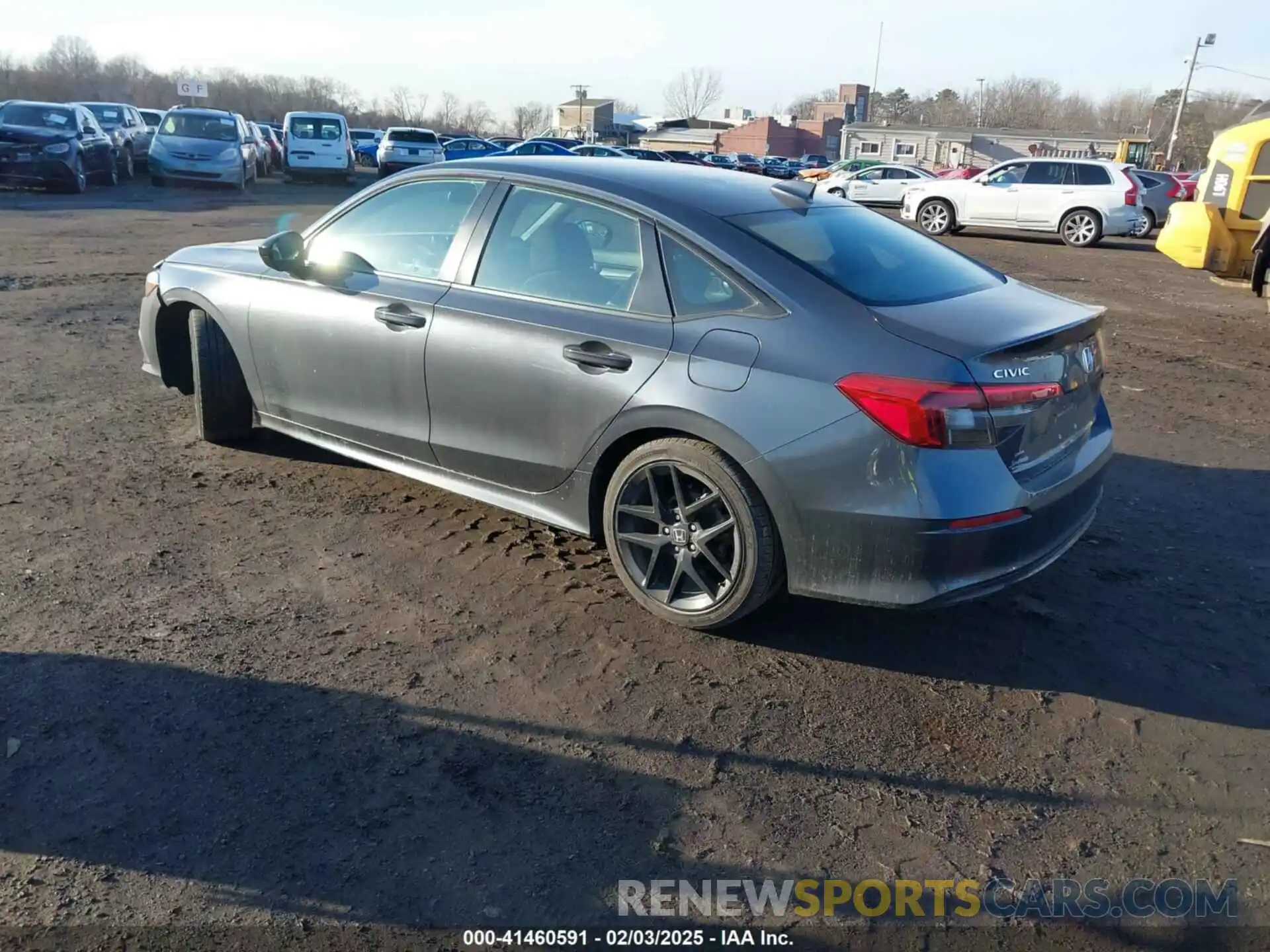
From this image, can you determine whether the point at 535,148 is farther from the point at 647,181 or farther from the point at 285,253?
the point at 647,181

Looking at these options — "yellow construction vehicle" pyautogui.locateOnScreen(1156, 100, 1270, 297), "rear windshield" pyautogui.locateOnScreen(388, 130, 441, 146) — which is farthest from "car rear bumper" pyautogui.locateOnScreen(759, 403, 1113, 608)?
"rear windshield" pyautogui.locateOnScreen(388, 130, 441, 146)

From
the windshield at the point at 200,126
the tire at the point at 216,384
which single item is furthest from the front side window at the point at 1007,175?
the tire at the point at 216,384

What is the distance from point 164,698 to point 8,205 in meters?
18.4

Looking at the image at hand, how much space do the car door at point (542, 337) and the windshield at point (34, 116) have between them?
1971cm

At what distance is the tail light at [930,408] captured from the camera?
10.3 ft

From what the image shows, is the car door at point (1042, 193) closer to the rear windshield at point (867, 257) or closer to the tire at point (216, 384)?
the rear windshield at point (867, 257)

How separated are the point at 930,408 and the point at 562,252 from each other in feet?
5.44

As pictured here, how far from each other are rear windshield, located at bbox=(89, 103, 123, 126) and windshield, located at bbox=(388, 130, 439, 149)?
7.34 m

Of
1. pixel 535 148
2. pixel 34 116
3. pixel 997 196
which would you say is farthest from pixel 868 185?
pixel 34 116

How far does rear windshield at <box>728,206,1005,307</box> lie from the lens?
3609 mm

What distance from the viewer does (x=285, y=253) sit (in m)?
4.67

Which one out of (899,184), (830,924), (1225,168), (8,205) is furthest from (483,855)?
(899,184)

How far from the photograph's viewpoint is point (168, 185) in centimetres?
2347

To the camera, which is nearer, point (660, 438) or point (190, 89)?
point (660, 438)
